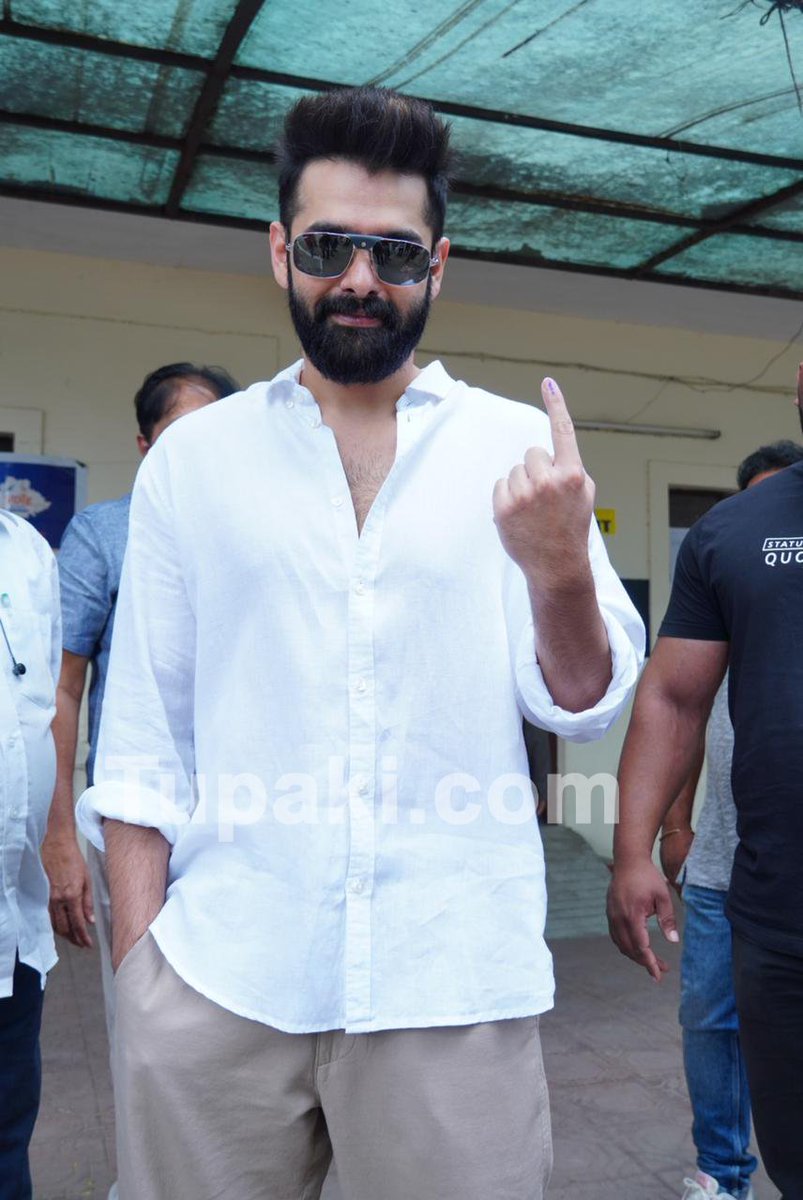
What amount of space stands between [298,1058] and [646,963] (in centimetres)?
97

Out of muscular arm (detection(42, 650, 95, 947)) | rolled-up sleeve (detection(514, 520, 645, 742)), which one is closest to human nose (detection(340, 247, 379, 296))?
rolled-up sleeve (detection(514, 520, 645, 742))

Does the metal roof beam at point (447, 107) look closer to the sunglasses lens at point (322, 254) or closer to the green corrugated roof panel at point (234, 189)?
the green corrugated roof panel at point (234, 189)

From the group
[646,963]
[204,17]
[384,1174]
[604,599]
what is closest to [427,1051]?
[384,1174]

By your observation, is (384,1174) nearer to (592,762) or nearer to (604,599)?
(604,599)

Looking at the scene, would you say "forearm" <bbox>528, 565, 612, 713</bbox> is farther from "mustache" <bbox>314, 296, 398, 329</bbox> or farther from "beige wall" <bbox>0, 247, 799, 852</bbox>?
"beige wall" <bbox>0, 247, 799, 852</bbox>

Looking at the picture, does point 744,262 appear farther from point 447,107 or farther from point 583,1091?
point 583,1091

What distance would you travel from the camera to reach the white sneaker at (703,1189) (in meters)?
3.04

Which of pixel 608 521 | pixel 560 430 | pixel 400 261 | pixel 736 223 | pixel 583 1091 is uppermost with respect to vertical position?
pixel 736 223

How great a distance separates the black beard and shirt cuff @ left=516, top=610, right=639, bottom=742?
465 millimetres

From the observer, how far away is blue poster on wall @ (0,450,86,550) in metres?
6.70

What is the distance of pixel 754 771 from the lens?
2.31m

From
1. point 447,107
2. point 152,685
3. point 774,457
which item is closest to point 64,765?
point 152,685

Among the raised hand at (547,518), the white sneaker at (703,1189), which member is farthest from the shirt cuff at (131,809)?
the white sneaker at (703,1189)

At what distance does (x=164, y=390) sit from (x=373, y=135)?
178 cm
